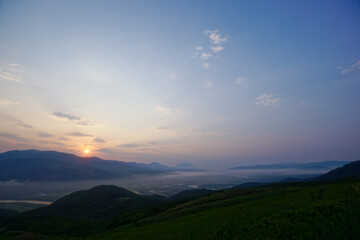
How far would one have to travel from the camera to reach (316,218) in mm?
20484

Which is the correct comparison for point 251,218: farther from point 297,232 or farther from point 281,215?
point 297,232

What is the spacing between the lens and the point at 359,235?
16906 mm

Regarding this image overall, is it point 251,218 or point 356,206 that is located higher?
point 356,206

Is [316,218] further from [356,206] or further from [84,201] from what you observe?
[84,201]

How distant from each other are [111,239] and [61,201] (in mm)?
195633

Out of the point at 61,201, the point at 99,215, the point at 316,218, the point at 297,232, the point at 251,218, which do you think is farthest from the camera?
the point at 61,201

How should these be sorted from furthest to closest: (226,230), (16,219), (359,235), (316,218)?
(16,219) < (226,230) < (316,218) < (359,235)

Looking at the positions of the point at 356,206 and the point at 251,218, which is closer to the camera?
the point at 356,206

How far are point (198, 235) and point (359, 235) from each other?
54.7 feet

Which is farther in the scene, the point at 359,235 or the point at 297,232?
the point at 297,232

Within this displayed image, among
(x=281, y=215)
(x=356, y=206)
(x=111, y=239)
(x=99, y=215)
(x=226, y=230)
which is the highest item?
(x=356, y=206)

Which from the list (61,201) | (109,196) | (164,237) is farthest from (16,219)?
(164,237)

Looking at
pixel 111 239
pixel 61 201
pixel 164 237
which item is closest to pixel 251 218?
pixel 164 237

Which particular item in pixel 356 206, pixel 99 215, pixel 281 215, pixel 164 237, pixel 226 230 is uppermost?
pixel 356 206
